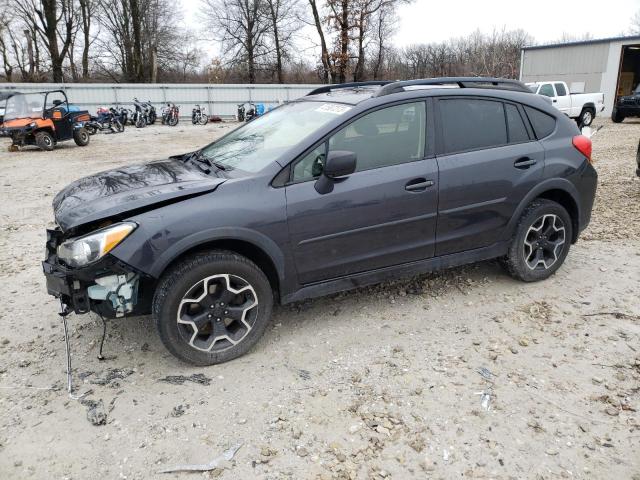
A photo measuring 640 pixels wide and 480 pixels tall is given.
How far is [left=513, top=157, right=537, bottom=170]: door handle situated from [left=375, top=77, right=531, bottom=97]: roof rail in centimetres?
67

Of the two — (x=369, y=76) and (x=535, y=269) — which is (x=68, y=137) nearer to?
(x=535, y=269)

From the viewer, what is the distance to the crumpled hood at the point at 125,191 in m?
3.08

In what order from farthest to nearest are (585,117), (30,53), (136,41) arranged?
(30,53), (136,41), (585,117)

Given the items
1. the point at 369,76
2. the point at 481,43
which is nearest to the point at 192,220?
the point at 369,76

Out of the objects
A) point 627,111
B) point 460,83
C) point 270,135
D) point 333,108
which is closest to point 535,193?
point 460,83

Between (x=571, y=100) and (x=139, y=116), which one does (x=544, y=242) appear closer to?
(x=571, y=100)

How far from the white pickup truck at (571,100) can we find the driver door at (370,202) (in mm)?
17072

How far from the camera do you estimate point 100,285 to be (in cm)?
305

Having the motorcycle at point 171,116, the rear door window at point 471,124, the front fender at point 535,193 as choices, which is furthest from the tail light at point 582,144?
the motorcycle at point 171,116

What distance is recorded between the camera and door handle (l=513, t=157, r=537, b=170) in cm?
Result: 415

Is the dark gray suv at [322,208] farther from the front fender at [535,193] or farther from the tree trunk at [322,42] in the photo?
the tree trunk at [322,42]

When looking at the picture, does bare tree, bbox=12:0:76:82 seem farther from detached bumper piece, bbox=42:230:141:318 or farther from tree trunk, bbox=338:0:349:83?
detached bumper piece, bbox=42:230:141:318

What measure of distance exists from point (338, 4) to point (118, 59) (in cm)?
1809

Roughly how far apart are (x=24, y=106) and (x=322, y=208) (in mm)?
15058
